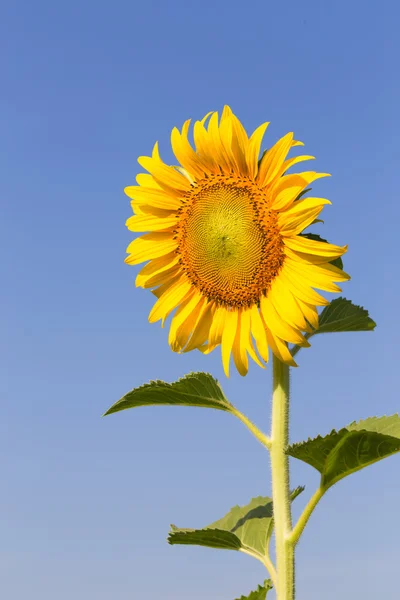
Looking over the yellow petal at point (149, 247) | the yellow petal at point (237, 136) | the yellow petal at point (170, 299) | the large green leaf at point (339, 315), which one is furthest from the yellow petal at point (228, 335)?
the yellow petal at point (237, 136)

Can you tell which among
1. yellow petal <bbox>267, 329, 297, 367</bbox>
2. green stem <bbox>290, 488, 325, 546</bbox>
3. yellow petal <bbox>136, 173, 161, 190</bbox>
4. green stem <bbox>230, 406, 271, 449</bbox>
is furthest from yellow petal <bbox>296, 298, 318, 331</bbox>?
yellow petal <bbox>136, 173, 161, 190</bbox>

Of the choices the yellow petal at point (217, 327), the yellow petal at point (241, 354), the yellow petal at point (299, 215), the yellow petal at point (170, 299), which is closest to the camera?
the yellow petal at point (299, 215)

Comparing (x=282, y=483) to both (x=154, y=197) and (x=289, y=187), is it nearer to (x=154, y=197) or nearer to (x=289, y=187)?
(x=289, y=187)

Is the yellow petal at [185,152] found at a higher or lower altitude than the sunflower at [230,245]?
higher

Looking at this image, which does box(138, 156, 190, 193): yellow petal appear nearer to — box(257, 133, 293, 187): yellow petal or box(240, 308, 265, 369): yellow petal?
box(257, 133, 293, 187): yellow petal

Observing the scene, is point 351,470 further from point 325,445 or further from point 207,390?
point 207,390

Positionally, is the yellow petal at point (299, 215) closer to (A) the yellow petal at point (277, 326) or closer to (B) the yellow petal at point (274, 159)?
(B) the yellow petal at point (274, 159)

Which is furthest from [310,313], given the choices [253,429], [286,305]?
[253,429]
